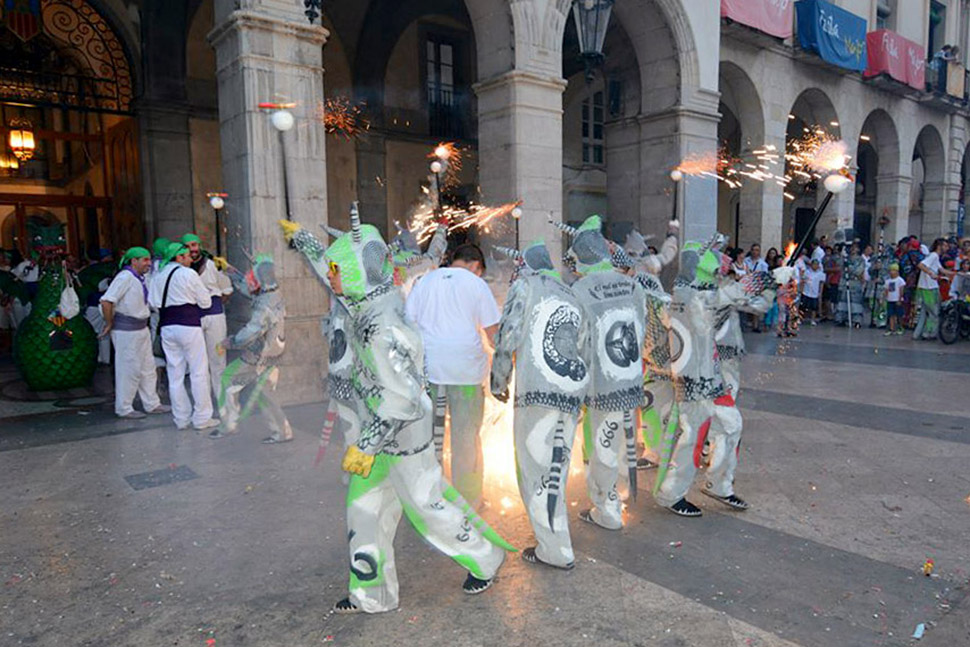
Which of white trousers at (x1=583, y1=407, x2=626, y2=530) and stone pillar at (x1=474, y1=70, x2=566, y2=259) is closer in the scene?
white trousers at (x1=583, y1=407, x2=626, y2=530)

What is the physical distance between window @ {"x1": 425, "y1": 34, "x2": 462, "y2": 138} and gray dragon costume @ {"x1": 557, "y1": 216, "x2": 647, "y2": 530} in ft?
41.2

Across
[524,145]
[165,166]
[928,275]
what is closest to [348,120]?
[165,166]

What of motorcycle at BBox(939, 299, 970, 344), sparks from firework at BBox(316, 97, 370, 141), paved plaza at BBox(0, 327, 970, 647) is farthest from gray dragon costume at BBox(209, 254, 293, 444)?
motorcycle at BBox(939, 299, 970, 344)

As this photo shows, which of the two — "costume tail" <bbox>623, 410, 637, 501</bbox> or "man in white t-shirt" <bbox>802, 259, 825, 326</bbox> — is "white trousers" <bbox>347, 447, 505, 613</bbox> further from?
"man in white t-shirt" <bbox>802, 259, 825, 326</bbox>

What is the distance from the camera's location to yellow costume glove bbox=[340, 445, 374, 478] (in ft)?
9.65

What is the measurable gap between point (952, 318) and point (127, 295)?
13099 mm

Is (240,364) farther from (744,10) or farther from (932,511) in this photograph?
(744,10)

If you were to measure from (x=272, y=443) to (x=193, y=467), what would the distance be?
767 mm

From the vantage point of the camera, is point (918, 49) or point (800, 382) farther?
point (918, 49)

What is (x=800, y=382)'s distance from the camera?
8.78m

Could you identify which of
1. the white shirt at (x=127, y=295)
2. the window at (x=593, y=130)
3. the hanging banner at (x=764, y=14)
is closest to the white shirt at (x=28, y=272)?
the white shirt at (x=127, y=295)

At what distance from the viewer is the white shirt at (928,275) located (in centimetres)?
1225

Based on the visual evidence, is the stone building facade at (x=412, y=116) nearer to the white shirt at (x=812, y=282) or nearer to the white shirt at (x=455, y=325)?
the white shirt at (x=812, y=282)

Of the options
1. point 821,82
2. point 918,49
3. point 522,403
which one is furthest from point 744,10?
point 522,403
